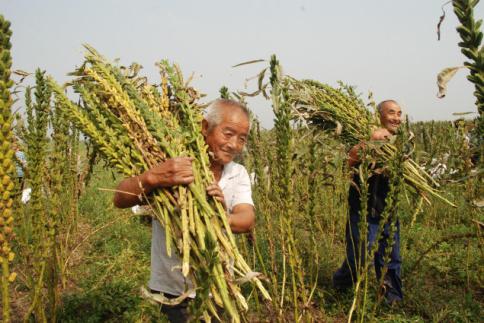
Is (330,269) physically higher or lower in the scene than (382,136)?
lower

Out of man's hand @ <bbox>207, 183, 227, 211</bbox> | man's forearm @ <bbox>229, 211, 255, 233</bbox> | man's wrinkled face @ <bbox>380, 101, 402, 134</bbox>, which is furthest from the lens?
man's wrinkled face @ <bbox>380, 101, 402, 134</bbox>

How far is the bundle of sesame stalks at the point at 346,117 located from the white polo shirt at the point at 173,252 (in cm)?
103

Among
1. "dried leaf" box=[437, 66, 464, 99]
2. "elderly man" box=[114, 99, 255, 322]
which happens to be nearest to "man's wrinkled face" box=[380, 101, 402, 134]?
"elderly man" box=[114, 99, 255, 322]

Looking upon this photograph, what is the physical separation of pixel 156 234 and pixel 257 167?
0.67m

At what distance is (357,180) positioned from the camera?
332cm

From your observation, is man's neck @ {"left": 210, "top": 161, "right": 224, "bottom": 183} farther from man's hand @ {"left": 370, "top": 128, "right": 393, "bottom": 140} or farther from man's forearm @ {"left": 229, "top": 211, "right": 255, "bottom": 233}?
man's hand @ {"left": 370, "top": 128, "right": 393, "bottom": 140}

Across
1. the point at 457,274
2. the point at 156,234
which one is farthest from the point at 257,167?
the point at 457,274

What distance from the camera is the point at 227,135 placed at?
1728 mm

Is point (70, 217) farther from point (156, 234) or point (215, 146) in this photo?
point (215, 146)

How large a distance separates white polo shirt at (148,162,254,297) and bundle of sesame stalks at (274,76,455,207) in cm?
103

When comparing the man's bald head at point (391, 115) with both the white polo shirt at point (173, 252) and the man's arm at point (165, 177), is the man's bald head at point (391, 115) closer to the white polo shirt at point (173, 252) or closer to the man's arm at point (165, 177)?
the white polo shirt at point (173, 252)

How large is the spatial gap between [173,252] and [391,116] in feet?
7.42

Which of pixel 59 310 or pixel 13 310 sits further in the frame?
pixel 13 310

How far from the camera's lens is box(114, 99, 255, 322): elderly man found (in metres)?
1.56
